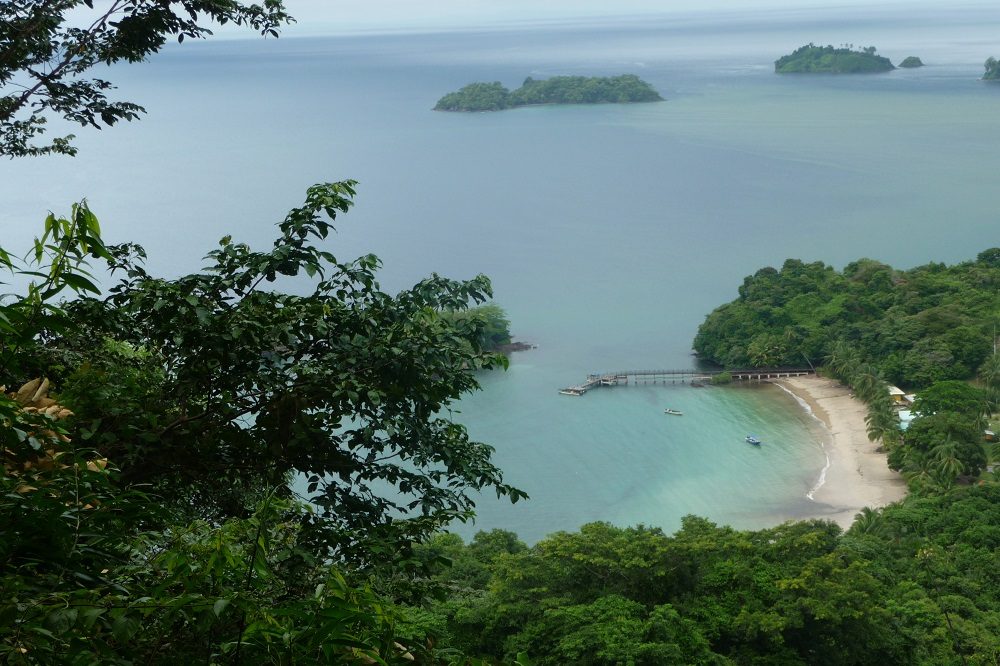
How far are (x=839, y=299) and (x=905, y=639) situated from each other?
20070 mm

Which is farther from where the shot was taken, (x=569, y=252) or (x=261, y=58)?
(x=261, y=58)

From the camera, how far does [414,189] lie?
5003 cm

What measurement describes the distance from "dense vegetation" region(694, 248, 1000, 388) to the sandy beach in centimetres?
117

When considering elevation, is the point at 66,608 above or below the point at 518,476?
above

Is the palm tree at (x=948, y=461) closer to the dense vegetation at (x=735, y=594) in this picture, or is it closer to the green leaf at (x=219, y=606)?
the dense vegetation at (x=735, y=594)

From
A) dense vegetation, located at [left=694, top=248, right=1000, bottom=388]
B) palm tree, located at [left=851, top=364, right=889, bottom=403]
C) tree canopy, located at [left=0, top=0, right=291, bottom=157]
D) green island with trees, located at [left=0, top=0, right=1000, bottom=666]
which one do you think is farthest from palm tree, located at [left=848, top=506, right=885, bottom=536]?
tree canopy, located at [left=0, top=0, right=291, bottom=157]

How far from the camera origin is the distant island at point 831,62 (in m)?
88.3

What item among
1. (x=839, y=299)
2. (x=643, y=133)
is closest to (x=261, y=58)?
(x=643, y=133)

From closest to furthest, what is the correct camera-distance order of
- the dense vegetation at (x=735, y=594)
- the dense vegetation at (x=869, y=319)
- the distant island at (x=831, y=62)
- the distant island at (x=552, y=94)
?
the dense vegetation at (x=735, y=594) → the dense vegetation at (x=869, y=319) → the distant island at (x=552, y=94) → the distant island at (x=831, y=62)

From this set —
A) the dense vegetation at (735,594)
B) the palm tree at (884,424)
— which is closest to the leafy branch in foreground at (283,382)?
the dense vegetation at (735,594)

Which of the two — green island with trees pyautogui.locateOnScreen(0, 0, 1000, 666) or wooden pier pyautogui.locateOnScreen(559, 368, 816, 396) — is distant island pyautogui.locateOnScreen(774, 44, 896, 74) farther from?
green island with trees pyautogui.locateOnScreen(0, 0, 1000, 666)

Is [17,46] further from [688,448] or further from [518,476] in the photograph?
[688,448]

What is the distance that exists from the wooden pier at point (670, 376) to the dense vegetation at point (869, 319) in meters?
0.29

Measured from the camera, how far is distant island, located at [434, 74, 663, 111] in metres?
71.2
